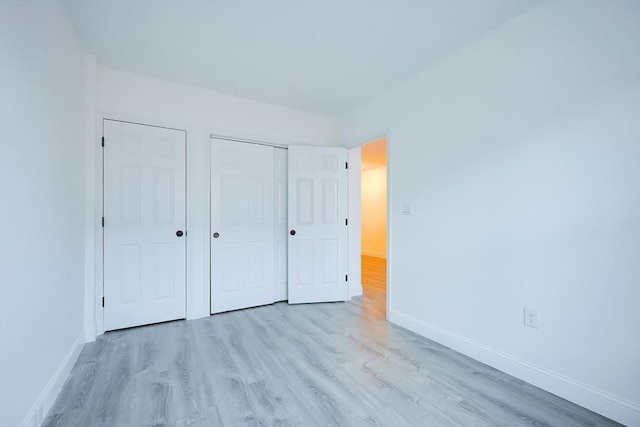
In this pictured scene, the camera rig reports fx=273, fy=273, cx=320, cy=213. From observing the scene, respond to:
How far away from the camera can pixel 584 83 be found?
164 centimetres

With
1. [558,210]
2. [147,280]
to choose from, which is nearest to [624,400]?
[558,210]

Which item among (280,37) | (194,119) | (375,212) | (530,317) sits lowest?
(530,317)

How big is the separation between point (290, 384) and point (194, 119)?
9.01ft

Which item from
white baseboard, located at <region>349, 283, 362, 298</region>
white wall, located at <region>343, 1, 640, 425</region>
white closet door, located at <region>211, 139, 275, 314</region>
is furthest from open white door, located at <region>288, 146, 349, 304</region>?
white wall, located at <region>343, 1, 640, 425</region>

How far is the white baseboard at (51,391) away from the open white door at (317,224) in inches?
81.3

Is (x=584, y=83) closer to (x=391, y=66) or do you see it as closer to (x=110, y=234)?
(x=391, y=66)

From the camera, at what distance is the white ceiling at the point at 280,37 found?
6.12 ft

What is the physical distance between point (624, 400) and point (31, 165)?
3390 mm

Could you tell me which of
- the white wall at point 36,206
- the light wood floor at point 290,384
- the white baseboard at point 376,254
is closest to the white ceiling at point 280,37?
the white wall at point 36,206

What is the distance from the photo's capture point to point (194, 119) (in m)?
3.00

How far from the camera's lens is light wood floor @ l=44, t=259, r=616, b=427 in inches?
60.3

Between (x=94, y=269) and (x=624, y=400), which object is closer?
(x=624, y=400)

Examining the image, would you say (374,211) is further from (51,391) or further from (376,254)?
(51,391)

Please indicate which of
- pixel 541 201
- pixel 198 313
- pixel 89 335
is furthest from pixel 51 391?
pixel 541 201
